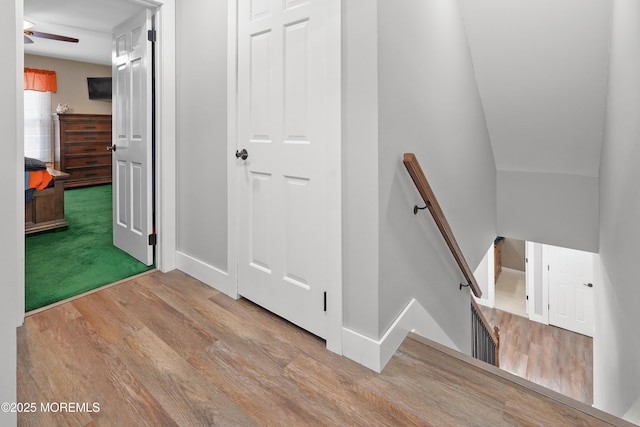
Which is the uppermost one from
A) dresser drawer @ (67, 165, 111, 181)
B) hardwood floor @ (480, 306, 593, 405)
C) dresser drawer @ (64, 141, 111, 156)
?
dresser drawer @ (64, 141, 111, 156)

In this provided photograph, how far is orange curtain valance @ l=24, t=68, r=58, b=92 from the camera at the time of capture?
6188 millimetres

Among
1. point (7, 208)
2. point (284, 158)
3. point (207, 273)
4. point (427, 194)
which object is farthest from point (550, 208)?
point (7, 208)

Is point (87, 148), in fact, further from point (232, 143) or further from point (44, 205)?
point (232, 143)

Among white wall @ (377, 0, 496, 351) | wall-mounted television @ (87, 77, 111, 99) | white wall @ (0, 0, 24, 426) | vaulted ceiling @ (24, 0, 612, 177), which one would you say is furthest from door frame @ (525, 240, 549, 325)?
wall-mounted television @ (87, 77, 111, 99)

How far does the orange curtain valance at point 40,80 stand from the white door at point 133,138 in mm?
4427

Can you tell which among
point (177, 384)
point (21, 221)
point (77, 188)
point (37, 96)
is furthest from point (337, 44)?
point (37, 96)

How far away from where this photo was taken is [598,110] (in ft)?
10.5

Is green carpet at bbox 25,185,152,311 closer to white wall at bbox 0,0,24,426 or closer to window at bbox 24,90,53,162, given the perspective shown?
white wall at bbox 0,0,24,426

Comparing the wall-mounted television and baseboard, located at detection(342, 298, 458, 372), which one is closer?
baseboard, located at detection(342, 298, 458, 372)

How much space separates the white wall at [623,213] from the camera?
190 centimetres

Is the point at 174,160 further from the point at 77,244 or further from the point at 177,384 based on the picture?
the point at 177,384

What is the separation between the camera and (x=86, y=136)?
6574 millimetres

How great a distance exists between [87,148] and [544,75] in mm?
7048

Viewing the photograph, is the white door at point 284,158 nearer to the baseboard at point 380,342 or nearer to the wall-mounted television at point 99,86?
the baseboard at point 380,342
